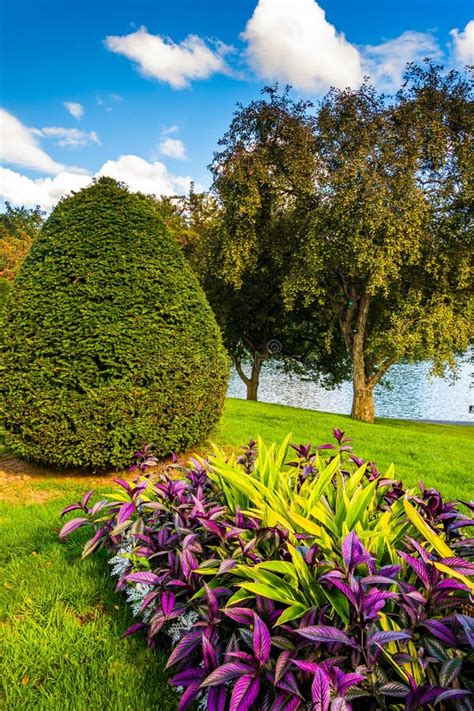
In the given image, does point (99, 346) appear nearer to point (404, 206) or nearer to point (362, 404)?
point (404, 206)

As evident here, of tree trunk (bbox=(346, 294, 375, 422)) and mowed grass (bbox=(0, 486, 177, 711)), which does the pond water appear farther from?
mowed grass (bbox=(0, 486, 177, 711))

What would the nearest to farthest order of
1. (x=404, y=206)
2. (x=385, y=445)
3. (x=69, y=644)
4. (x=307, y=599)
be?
(x=307, y=599) < (x=69, y=644) < (x=385, y=445) < (x=404, y=206)

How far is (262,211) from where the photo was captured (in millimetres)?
14555

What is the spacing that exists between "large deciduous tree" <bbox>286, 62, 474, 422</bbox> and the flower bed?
34.0 feet

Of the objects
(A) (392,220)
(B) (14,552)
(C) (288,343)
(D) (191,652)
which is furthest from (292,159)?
(D) (191,652)

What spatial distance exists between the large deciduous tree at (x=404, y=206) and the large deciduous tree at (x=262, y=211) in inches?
23.9

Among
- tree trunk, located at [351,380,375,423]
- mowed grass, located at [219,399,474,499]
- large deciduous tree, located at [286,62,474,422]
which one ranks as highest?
large deciduous tree, located at [286,62,474,422]

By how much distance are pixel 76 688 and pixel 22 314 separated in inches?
165

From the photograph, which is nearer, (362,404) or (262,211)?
(262,211)

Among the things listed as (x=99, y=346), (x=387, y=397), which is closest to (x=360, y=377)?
(x=99, y=346)

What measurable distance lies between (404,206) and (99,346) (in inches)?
382

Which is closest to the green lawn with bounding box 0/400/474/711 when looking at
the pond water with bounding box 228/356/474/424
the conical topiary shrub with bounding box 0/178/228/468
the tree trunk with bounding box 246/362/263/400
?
the conical topiary shrub with bounding box 0/178/228/468

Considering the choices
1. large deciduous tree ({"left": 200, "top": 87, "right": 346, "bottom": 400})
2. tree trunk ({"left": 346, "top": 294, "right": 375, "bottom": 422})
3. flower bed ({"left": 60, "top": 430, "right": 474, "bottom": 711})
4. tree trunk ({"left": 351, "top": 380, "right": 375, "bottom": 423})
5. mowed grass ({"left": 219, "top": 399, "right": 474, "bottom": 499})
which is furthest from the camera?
tree trunk ({"left": 351, "top": 380, "right": 375, "bottom": 423})

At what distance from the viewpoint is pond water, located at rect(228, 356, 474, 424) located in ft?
85.8
